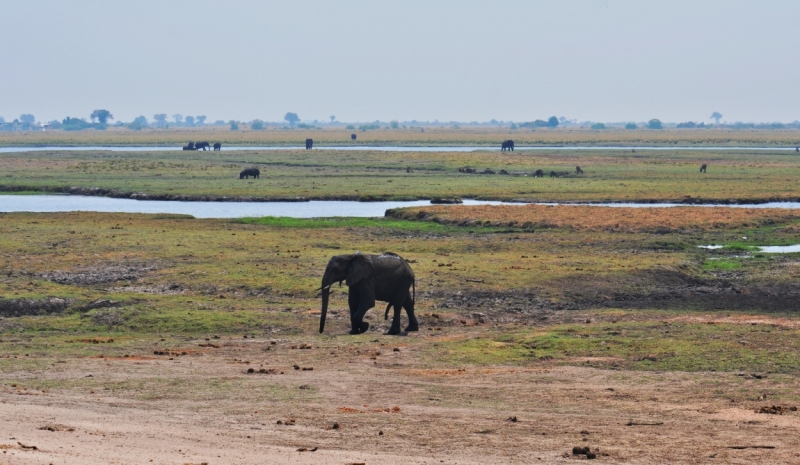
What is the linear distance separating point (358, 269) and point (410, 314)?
5.42 ft

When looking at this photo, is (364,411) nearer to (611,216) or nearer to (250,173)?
(611,216)

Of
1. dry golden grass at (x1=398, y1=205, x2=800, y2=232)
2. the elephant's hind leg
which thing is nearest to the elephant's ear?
the elephant's hind leg

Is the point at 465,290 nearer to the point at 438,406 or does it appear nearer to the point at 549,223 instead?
the point at 438,406

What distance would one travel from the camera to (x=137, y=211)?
49156 mm

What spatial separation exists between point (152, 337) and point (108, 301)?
125 inches

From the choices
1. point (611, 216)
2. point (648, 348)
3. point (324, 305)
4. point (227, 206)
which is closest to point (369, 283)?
point (324, 305)

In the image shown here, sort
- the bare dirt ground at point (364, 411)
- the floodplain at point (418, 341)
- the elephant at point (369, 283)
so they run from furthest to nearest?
the elephant at point (369, 283), the floodplain at point (418, 341), the bare dirt ground at point (364, 411)

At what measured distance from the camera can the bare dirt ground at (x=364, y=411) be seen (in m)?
12.3

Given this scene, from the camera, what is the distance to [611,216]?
140 feet

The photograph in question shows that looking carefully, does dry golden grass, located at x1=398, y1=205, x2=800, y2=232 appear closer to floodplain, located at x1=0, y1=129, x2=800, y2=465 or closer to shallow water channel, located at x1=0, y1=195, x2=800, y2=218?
floodplain, located at x1=0, y1=129, x2=800, y2=465

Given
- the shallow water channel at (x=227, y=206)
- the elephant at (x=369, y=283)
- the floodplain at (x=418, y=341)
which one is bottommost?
the shallow water channel at (x=227, y=206)

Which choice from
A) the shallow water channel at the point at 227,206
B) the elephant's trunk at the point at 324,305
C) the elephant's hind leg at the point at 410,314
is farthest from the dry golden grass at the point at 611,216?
the elephant's trunk at the point at 324,305

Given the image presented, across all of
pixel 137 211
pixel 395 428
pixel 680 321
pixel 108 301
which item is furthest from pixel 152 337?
pixel 137 211

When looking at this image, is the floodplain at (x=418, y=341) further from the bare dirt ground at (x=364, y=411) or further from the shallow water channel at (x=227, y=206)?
the shallow water channel at (x=227, y=206)
